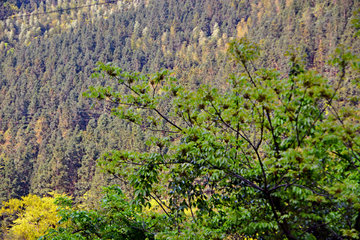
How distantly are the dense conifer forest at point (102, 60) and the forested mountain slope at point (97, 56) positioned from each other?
31 centimetres

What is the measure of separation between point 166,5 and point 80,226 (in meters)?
117

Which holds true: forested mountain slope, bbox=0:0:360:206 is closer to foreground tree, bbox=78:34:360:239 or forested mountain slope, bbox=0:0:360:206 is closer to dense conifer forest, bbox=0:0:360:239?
dense conifer forest, bbox=0:0:360:239

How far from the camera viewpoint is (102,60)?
84312 mm

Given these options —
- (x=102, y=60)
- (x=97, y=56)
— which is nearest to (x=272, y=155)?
(x=102, y=60)

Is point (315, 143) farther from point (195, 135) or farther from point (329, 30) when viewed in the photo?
point (329, 30)

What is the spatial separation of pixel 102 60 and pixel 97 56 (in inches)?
727

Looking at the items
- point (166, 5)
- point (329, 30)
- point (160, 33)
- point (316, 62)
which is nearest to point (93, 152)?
point (316, 62)

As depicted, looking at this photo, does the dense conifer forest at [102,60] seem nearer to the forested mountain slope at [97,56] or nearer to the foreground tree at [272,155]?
the foreground tree at [272,155]

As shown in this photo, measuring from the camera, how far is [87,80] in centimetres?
8556

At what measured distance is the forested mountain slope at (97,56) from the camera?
146 feet

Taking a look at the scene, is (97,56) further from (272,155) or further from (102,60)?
(272,155)

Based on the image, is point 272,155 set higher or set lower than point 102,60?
higher

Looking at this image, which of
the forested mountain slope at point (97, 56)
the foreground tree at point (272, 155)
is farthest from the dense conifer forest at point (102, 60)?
the forested mountain slope at point (97, 56)

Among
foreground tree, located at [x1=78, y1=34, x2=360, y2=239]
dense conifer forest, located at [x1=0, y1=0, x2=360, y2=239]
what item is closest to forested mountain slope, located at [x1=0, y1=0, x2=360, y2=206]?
dense conifer forest, located at [x1=0, y1=0, x2=360, y2=239]
